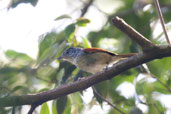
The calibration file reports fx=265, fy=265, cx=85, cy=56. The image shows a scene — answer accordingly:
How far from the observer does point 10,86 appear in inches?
101

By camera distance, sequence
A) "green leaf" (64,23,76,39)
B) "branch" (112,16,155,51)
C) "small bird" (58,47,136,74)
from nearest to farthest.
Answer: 1. "branch" (112,16,155,51)
2. "green leaf" (64,23,76,39)
3. "small bird" (58,47,136,74)

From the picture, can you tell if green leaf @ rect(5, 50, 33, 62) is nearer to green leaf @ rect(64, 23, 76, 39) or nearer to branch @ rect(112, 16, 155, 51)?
green leaf @ rect(64, 23, 76, 39)

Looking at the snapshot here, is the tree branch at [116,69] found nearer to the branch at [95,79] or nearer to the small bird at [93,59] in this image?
the branch at [95,79]

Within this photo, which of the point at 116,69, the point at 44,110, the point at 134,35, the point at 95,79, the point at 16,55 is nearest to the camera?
the point at 134,35

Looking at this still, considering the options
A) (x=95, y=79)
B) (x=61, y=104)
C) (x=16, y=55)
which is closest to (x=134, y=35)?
(x=95, y=79)

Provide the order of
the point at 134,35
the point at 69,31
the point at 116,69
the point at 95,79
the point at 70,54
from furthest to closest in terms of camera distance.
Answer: the point at 70,54 → the point at 69,31 → the point at 95,79 → the point at 116,69 → the point at 134,35

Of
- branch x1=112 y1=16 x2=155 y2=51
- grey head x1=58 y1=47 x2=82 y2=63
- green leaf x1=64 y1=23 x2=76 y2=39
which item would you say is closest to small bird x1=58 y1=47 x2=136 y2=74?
grey head x1=58 y1=47 x2=82 y2=63

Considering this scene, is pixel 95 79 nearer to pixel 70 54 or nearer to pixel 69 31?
pixel 69 31

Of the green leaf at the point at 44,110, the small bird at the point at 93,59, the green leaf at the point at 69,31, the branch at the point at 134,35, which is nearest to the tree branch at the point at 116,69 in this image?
the branch at the point at 134,35

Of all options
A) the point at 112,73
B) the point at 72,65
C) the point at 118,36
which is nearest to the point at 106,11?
the point at 118,36

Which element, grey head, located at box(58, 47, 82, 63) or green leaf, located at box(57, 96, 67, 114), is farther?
grey head, located at box(58, 47, 82, 63)

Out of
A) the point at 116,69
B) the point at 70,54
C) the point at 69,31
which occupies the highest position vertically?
the point at 69,31

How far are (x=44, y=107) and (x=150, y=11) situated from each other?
2.10 meters

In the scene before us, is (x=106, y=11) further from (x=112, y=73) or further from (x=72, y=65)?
(x=112, y=73)
